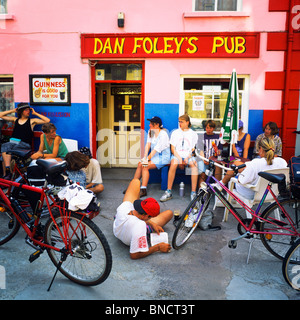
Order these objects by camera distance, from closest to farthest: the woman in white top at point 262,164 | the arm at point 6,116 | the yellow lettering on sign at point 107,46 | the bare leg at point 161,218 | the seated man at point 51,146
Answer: the woman in white top at point 262,164 → the bare leg at point 161,218 → the seated man at point 51,146 → the yellow lettering on sign at point 107,46 → the arm at point 6,116

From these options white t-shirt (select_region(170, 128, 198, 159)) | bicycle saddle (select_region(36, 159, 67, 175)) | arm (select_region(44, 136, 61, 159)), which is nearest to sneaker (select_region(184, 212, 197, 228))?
bicycle saddle (select_region(36, 159, 67, 175))

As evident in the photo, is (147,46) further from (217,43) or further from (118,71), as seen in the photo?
(217,43)

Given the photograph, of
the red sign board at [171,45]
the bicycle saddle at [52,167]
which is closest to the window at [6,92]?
the red sign board at [171,45]

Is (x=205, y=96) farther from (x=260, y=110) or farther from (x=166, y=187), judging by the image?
(x=166, y=187)

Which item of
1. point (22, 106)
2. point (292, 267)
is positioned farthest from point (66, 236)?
point (22, 106)

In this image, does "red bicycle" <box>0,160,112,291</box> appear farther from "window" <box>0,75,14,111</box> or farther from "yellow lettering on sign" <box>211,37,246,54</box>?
"yellow lettering on sign" <box>211,37,246,54</box>

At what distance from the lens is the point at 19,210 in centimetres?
369

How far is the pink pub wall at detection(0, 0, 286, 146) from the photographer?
22.1ft

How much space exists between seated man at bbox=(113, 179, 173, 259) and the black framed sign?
3.88 meters

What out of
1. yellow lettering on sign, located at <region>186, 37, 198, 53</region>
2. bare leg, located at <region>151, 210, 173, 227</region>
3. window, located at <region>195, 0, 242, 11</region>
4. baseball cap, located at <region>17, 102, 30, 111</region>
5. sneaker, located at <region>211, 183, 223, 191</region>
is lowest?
bare leg, located at <region>151, 210, 173, 227</region>

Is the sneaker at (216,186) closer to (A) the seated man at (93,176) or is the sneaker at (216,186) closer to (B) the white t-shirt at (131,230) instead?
(B) the white t-shirt at (131,230)

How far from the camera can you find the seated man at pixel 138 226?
382cm

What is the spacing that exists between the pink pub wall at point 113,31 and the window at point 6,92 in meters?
0.25
